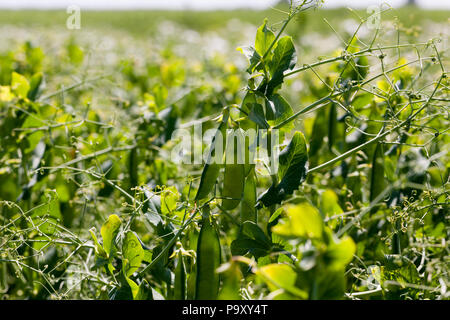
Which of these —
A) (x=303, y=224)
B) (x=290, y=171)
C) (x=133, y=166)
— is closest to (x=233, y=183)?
(x=290, y=171)

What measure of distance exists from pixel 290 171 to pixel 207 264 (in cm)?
24

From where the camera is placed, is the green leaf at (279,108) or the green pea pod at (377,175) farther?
the green pea pod at (377,175)

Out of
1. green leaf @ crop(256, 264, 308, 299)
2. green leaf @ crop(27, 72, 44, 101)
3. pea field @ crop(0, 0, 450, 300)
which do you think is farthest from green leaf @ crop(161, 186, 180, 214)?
green leaf @ crop(27, 72, 44, 101)

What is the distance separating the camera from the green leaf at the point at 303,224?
673mm

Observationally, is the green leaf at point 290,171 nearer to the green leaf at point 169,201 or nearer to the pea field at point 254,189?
the pea field at point 254,189

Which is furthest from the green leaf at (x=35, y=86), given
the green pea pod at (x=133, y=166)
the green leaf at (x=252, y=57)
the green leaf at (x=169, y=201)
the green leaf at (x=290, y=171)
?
the green leaf at (x=290, y=171)

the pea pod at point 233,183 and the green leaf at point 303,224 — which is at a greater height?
the pea pod at point 233,183

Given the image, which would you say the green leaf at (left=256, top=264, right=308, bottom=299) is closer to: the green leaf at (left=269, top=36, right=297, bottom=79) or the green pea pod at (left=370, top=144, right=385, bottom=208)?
the green leaf at (left=269, top=36, right=297, bottom=79)

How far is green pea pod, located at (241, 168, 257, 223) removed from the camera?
101 centimetres

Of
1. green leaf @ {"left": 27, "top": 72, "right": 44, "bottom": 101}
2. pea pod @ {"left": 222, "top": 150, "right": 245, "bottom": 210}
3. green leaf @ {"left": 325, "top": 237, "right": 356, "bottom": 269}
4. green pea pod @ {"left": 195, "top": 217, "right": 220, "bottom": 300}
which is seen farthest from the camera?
green leaf @ {"left": 27, "top": 72, "right": 44, "bottom": 101}

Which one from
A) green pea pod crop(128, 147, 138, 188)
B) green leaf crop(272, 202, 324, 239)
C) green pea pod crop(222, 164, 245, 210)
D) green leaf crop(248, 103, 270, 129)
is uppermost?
green leaf crop(248, 103, 270, 129)

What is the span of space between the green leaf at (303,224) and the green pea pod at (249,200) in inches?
12.5
